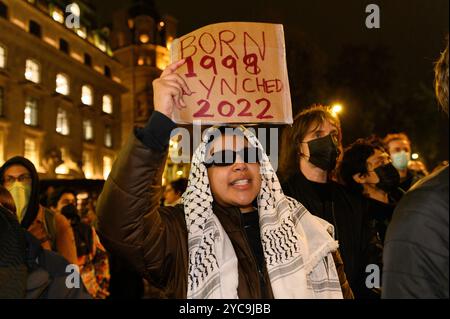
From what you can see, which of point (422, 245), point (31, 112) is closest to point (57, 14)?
point (31, 112)

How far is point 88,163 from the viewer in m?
33.2

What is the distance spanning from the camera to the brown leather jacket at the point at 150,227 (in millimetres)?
1977

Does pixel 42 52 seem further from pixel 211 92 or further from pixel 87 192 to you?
pixel 211 92

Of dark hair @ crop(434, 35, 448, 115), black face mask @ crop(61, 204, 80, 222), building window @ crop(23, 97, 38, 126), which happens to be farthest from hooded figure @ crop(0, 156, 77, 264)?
building window @ crop(23, 97, 38, 126)

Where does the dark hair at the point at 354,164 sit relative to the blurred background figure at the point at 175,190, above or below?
above

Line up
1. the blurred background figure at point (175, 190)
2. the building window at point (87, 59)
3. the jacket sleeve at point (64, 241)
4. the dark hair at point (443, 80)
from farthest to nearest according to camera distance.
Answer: the building window at point (87, 59), the blurred background figure at point (175, 190), the jacket sleeve at point (64, 241), the dark hair at point (443, 80)

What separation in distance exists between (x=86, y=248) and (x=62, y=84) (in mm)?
24517

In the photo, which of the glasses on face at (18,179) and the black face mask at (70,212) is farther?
the black face mask at (70,212)

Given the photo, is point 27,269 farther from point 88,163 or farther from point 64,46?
point 88,163

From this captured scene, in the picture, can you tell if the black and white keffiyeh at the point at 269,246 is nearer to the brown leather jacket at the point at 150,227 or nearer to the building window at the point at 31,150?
the brown leather jacket at the point at 150,227

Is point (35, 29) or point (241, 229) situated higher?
point (35, 29)

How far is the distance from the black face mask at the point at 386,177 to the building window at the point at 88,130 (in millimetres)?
29800

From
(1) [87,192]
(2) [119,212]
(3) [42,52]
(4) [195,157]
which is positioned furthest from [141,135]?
(3) [42,52]

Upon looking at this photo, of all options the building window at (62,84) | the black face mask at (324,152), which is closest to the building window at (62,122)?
the building window at (62,84)
